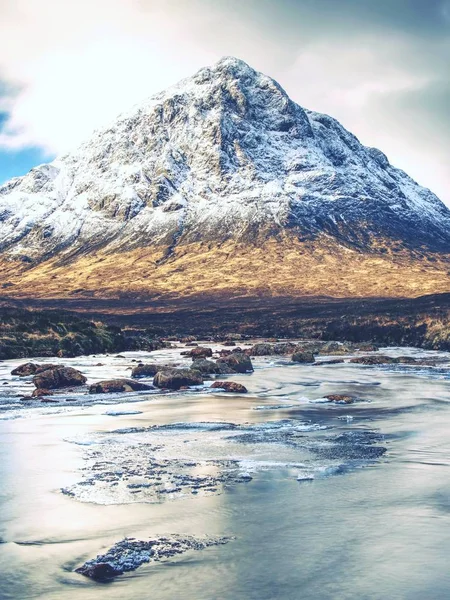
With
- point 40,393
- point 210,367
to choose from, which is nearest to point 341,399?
point 40,393

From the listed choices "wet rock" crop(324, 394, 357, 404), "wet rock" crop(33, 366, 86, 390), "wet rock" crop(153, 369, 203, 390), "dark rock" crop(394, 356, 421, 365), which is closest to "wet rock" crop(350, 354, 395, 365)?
"dark rock" crop(394, 356, 421, 365)

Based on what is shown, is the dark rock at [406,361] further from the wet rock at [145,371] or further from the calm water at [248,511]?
the calm water at [248,511]

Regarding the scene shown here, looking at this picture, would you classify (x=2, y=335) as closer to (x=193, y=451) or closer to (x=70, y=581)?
(x=193, y=451)

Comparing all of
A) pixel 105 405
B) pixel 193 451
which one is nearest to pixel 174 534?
pixel 193 451

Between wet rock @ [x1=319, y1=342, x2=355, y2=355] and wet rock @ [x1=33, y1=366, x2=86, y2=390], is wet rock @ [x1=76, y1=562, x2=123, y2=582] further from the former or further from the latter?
wet rock @ [x1=319, y1=342, x2=355, y2=355]

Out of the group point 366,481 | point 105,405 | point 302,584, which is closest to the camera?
point 302,584

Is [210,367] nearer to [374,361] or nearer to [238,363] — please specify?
[238,363]

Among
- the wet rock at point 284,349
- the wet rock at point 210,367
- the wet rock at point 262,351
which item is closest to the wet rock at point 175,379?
the wet rock at point 210,367
